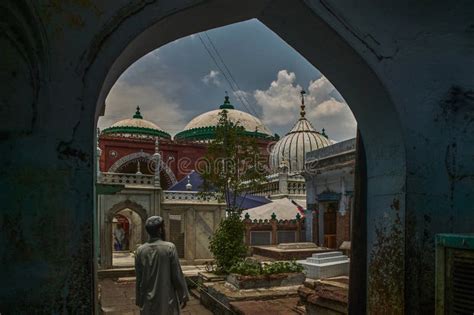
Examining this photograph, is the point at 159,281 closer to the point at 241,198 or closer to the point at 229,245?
the point at 229,245

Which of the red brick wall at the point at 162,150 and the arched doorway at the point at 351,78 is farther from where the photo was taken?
the red brick wall at the point at 162,150

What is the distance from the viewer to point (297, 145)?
842 inches

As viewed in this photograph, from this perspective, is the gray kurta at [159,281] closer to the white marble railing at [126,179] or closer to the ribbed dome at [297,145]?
the white marble railing at [126,179]

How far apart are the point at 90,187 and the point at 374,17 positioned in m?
2.30

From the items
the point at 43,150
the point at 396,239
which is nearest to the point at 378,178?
the point at 396,239

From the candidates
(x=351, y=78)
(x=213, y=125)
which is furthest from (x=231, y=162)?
(x=213, y=125)

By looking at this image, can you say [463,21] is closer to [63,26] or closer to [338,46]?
[338,46]

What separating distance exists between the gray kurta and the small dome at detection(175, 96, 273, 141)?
72.5 ft

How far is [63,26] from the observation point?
82.0 inches

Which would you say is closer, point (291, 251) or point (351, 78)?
point (351, 78)

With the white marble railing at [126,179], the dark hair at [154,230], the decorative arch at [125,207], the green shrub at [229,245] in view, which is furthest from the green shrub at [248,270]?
the white marble railing at [126,179]

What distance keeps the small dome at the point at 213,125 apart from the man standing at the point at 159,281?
2209 cm

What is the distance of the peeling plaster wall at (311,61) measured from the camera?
201 cm

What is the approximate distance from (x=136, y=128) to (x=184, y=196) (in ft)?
40.6
